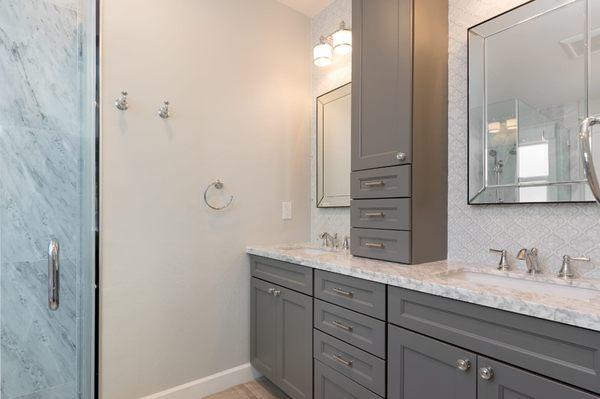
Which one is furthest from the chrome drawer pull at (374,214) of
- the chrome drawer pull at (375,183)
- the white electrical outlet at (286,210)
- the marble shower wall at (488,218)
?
the white electrical outlet at (286,210)

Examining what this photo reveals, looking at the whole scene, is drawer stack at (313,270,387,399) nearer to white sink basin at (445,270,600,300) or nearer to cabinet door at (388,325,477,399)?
cabinet door at (388,325,477,399)

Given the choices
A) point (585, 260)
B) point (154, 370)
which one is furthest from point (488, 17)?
point (154, 370)

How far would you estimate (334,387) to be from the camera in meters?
1.60

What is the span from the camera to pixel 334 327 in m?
1.61

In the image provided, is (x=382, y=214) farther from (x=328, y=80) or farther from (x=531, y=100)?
(x=328, y=80)

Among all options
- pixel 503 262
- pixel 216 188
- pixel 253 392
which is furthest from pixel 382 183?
pixel 253 392

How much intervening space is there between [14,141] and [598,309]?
6.56 ft

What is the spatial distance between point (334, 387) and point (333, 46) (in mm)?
2080

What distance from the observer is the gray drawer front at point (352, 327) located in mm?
1391

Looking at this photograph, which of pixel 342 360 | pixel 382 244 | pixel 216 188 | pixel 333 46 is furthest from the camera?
pixel 333 46

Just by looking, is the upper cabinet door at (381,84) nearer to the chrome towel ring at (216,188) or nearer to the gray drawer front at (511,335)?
the gray drawer front at (511,335)

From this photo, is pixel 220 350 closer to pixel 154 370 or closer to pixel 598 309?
pixel 154 370

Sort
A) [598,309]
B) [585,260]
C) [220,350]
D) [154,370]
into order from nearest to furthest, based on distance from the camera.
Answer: [598,309] < [585,260] < [154,370] < [220,350]

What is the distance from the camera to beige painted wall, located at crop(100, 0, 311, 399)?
6.01 ft
